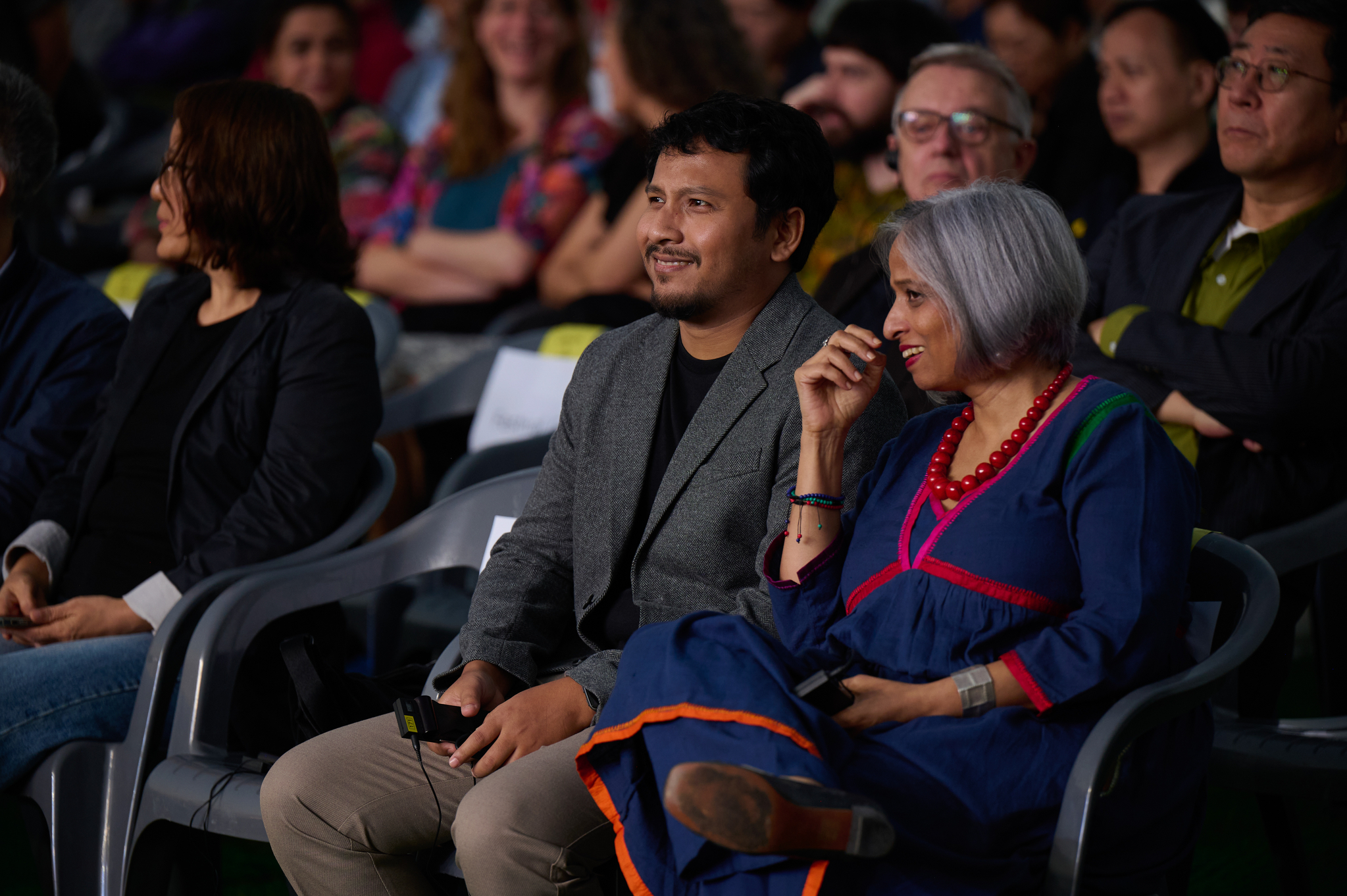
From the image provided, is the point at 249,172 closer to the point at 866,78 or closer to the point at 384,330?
the point at 384,330

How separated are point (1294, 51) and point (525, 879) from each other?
2030mm

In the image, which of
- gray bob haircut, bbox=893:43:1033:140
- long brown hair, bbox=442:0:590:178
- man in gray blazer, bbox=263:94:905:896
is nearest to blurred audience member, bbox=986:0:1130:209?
gray bob haircut, bbox=893:43:1033:140

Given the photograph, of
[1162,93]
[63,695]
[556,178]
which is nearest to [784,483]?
[63,695]

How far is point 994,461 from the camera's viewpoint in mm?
1670

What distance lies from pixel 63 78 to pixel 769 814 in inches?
190

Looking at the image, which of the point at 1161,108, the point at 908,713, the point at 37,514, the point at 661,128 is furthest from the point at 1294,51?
the point at 37,514

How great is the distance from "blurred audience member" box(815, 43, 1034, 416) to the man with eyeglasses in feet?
1.35

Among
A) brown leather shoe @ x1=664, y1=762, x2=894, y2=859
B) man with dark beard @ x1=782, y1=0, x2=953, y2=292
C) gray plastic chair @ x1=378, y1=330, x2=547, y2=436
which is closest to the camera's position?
brown leather shoe @ x1=664, y1=762, x2=894, y2=859

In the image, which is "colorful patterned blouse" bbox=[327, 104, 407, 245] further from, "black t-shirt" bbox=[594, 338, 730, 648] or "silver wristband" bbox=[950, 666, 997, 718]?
"silver wristband" bbox=[950, 666, 997, 718]

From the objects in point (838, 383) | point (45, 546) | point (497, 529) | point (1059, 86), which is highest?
point (1059, 86)

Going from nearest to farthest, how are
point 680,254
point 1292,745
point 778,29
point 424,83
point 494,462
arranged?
point 1292,745, point 680,254, point 494,462, point 778,29, point 424,83

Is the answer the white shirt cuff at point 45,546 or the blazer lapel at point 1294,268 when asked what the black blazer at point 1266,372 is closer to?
the blazer lapel at point 1294,268

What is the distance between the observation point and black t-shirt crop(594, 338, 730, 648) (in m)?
1.96

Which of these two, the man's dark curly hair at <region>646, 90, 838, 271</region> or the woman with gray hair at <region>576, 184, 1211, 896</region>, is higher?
the man's dark curly hair at <region>646, 90, 838, 271</region>
